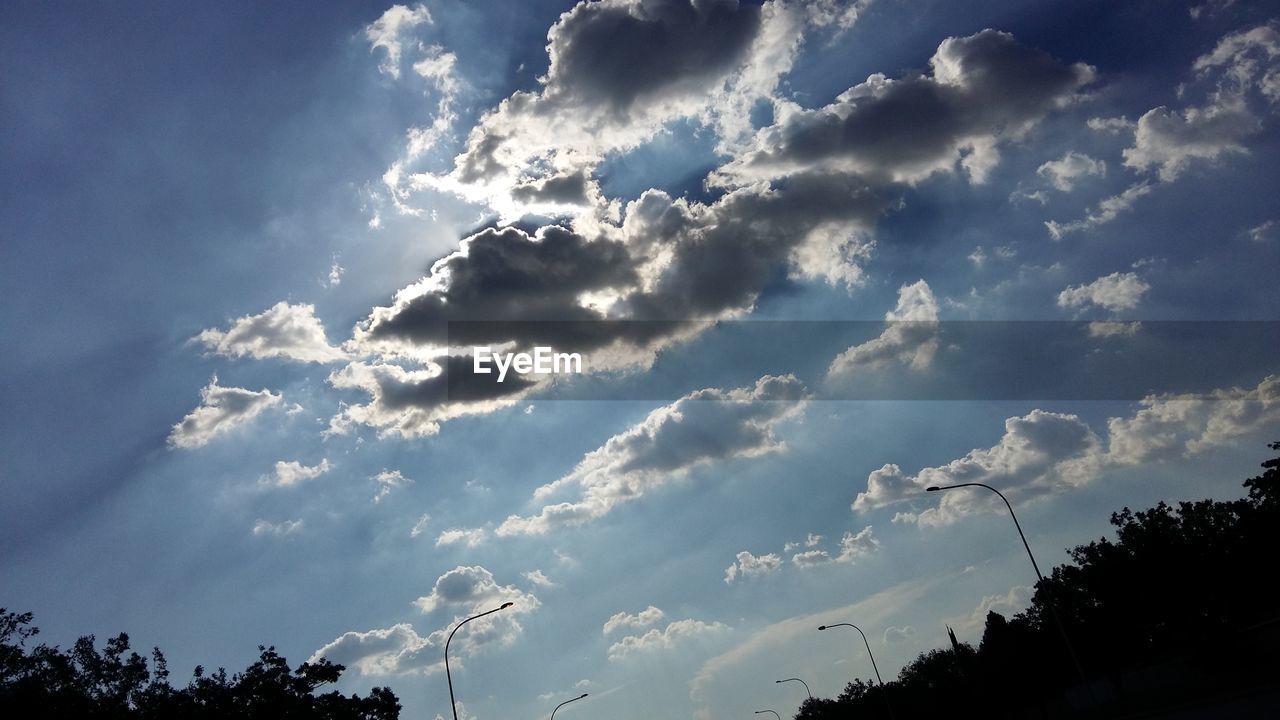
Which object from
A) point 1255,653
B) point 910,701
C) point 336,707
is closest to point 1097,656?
point 1255,653

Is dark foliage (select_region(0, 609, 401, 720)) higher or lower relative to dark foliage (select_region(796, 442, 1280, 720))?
higher

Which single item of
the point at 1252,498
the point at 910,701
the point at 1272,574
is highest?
the point at 1252,498

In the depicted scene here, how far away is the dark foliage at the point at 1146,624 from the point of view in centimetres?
5725

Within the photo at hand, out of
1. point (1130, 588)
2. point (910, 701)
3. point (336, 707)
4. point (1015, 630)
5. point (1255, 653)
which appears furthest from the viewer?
point (910, 701)

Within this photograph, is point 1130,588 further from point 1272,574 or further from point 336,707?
point 336,707

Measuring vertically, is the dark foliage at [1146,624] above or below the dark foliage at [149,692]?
below

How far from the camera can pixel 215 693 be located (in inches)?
2662

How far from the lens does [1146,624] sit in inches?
3268

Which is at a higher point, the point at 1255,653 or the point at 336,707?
the point at 336,707

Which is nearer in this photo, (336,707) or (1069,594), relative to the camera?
(336,707)

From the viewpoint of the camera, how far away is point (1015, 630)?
93812mm

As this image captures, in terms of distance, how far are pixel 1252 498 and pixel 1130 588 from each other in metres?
16.4

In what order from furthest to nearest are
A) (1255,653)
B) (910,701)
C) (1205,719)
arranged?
1. (910,701)
2. (1255,653)
3. (1205,719)

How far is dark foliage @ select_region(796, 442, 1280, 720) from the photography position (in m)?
57.2
